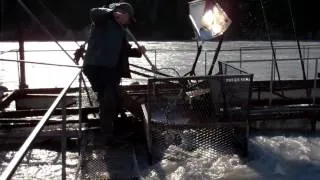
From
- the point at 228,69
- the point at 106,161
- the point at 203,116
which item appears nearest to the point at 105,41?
the point at 106,161

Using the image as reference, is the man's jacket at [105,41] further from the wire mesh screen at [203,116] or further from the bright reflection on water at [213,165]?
the bright reflection on water at [213,165]

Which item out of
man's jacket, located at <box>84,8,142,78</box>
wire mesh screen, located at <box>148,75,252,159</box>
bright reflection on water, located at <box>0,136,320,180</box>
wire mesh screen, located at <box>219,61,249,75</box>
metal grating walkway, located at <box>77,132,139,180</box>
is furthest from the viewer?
wire mesh screen, located at <box>219,61,249,75</box>

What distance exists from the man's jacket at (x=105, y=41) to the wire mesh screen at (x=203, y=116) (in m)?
0.72

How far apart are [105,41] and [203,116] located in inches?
73.8

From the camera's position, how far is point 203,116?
28.0ft

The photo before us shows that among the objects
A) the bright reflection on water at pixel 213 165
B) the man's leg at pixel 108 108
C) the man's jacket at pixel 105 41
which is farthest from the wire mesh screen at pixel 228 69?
the man's leg at pixel 108 108

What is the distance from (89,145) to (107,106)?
2.04 ft

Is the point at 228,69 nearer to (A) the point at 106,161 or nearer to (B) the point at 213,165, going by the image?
(B) the point at 213,165

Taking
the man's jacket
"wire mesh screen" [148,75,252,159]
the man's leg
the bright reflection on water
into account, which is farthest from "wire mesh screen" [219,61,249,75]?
the man's leg

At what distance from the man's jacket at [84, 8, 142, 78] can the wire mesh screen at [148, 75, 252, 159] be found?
0.72 meters

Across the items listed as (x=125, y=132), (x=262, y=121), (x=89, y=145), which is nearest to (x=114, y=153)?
(x=89, y=145)

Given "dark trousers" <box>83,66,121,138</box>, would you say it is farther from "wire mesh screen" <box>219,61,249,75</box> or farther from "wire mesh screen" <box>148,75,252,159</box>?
"wire mesh screen" <box>219,61,249,75</box>

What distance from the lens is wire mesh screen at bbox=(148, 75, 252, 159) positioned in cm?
834

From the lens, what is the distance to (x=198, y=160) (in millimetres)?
8219
